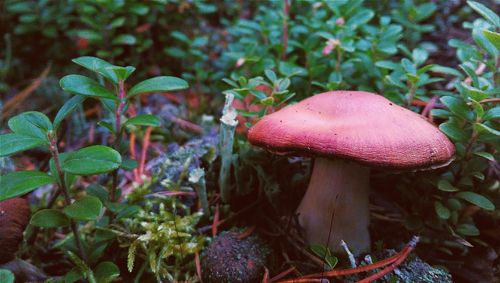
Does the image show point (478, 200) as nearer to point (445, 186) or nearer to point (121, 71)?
point (445, 186)

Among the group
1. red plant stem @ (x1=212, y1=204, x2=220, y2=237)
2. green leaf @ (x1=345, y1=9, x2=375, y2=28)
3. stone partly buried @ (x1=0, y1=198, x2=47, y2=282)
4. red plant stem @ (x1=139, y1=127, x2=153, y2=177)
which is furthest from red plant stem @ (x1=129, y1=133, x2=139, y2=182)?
green leaf @ (x1=345, y1=9, x2=375, y2=28)

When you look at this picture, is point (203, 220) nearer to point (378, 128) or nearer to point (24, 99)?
point (378, 128)

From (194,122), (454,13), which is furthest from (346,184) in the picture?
(454,13)

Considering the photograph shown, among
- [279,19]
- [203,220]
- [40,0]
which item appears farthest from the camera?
[40,0]

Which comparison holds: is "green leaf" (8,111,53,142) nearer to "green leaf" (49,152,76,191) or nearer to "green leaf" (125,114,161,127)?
"green leaf" (49,152,76,191)

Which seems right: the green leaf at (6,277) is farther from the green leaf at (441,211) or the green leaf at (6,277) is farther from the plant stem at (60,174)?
the green leaf at (441,211)

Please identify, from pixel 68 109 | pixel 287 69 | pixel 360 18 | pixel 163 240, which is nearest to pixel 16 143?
pixel 68 109
